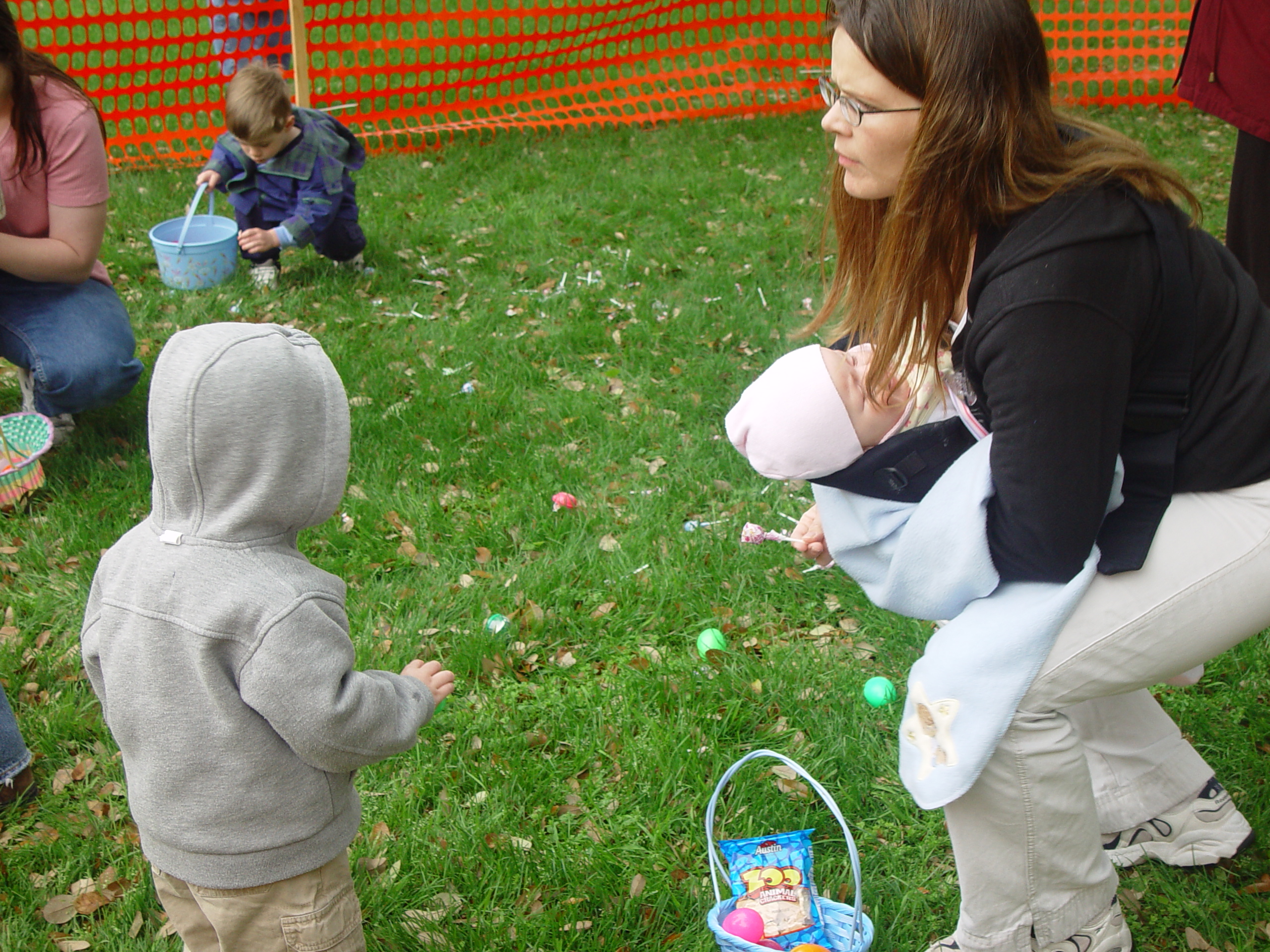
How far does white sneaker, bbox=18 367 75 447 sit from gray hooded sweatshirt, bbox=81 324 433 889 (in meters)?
2.71

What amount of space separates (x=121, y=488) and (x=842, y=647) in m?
2.73

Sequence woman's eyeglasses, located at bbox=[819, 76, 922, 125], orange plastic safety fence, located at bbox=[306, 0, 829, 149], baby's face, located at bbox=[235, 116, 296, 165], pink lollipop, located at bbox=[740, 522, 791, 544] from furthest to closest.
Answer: orange plastic safety fence, located at bbox=[306, 0, 829, 149] < baby's face, located at bbox=[235, 116, 296, 165] < pink lollipop, located at bbox=[740, 522, 791, 544] < woman's eyeglasses, located at bbox=[819, 76, 922, 125]

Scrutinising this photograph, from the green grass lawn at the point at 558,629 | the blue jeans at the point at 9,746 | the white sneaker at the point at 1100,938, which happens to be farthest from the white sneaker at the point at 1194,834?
the blue jeans at the point at 9,746

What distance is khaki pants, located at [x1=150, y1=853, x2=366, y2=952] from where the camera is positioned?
1.90 meters

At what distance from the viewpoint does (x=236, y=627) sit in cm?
170

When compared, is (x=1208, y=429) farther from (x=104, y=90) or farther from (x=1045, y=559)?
(x=104, y=90)

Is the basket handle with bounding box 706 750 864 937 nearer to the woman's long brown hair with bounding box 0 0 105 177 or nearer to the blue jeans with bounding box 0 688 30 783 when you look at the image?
the blue jeans with bounding box 0 688 30 783

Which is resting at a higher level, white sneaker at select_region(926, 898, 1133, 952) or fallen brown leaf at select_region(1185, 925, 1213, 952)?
white sneaker at select_region(926, 898, 1133, 952)

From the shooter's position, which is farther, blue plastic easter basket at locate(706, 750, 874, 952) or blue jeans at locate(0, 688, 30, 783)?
blue jeans at locate(0, 688, 30, 783)

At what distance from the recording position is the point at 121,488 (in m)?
3.98

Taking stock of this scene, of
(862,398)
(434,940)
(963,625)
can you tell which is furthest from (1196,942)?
(434,940)

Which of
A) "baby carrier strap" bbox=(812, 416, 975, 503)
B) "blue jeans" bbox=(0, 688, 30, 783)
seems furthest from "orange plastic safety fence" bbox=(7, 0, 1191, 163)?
"baby carrier strap" bbox=(812, 416, 975, 503)

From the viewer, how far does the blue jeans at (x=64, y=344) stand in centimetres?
401

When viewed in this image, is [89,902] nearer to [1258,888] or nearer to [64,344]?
[64,344]
